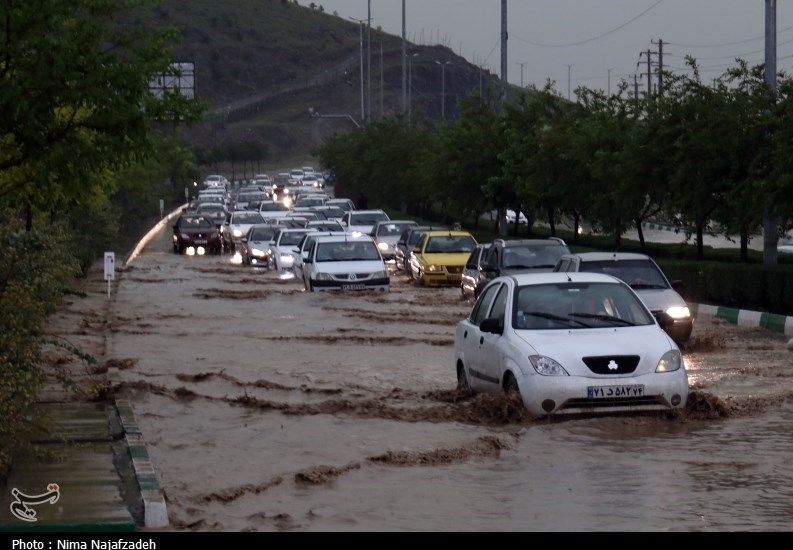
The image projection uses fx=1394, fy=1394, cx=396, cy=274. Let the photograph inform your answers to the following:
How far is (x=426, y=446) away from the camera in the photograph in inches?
→ 488

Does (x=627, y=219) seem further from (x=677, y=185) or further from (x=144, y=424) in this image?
(x=144, y=424)

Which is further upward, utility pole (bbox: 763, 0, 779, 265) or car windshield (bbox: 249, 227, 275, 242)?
utility pole (bbox: 763, 0, 779, 265)

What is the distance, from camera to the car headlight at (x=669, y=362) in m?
12.7

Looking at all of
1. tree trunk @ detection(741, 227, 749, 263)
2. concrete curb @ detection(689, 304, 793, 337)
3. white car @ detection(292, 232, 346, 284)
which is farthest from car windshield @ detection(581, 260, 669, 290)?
white car @ detection(292, 232, 346, 284)

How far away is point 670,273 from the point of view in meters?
31.1

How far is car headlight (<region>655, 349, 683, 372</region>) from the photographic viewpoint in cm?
1270

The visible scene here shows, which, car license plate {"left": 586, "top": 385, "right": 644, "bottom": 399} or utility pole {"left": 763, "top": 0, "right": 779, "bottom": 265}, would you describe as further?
utility pole {"left": 763, "top": 0, "right": 779, "bottom": 265}

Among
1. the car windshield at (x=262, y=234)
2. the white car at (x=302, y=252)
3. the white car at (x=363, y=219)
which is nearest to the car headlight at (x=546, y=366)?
the white car at (x=302, y=252)

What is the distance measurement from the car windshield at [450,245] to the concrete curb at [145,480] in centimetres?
2368

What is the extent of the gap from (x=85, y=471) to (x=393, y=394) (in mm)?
6165

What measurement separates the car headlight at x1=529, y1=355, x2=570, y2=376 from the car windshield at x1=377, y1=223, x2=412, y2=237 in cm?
3395

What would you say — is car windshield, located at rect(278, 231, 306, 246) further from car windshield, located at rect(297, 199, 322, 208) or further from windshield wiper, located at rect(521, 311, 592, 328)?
windshield wiper, located at rect(521, 311, 592, 328)

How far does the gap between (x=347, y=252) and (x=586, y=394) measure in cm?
2135

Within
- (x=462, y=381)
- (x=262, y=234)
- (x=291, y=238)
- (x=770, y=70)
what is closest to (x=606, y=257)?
(x=462, y=381)
